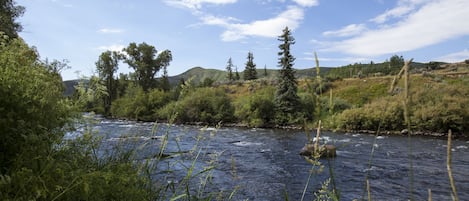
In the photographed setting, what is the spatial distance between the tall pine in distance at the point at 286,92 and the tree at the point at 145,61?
1154 inches

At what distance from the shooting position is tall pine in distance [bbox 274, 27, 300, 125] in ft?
130

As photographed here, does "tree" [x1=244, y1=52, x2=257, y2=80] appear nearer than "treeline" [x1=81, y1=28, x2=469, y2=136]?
No

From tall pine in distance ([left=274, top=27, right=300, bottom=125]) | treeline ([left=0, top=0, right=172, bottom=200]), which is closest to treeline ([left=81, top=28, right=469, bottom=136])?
tall pine in distance ([left=274, top=27, right=300, bottom=125])

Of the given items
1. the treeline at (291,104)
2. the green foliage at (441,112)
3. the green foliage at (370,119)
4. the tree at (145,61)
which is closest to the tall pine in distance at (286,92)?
the treeline at (291,104)

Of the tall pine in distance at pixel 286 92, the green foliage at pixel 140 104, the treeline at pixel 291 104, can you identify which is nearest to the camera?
the treeline at pixel 291 104

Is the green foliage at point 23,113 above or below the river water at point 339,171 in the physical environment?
above

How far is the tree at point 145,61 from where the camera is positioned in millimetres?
66769

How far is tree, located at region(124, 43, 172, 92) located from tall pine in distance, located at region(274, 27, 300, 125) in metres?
29.3

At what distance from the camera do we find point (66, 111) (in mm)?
3885

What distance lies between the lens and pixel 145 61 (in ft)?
226

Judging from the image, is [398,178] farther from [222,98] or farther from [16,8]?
[222,98]

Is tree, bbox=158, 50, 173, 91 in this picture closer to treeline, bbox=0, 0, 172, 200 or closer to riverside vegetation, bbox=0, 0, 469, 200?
riverside vegetation, bbox=0, 0, 469, 200

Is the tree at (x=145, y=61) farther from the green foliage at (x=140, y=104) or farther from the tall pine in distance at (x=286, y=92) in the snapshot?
the tall pine in distance at (x=286, y=92)

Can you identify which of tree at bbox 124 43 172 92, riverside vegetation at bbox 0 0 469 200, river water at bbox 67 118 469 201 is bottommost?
river water at bbox 67 118 469 201
